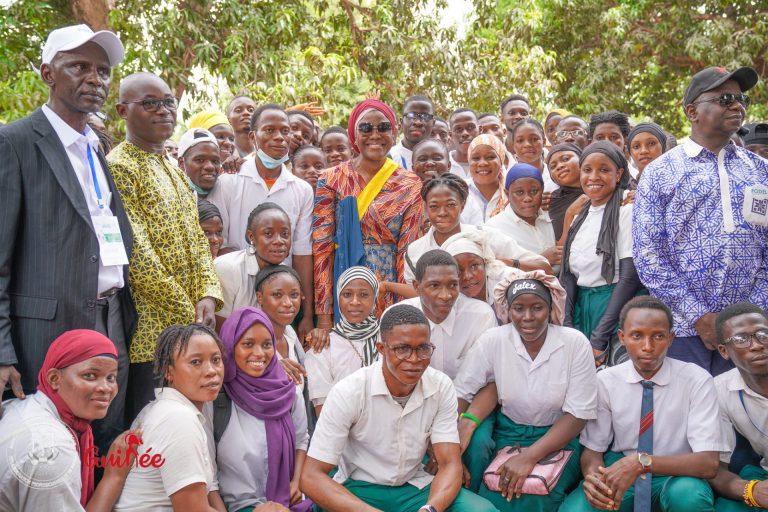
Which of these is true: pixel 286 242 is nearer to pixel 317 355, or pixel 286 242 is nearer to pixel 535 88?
pixel 317 355

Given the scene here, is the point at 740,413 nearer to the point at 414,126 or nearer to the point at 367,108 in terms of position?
the point at 367,108

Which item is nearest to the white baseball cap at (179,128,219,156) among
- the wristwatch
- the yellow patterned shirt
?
the yellow patterned shirt

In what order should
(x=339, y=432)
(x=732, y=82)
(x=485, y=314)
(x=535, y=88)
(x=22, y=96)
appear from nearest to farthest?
(x=339, y=432), (x=732, y=82), (x=485, y=314), (x=22, y=96), (x=535, y=88)

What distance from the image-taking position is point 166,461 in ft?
10.6

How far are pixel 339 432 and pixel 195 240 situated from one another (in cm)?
121

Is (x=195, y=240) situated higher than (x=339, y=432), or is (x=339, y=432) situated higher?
(x=195, y=240)

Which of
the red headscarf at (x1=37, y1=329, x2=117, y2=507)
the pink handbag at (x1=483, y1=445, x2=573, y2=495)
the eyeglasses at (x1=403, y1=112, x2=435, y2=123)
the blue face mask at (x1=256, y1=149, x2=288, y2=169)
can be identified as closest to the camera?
the red headscarf at (x1=37, y1=329, x2=117, y2=507)

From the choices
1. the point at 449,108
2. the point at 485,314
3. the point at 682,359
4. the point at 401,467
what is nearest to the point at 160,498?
the point at 401,467

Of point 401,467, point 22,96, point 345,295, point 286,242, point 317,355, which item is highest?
point 22,96

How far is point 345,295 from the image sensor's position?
4.54m

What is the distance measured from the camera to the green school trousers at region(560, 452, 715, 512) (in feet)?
12.1

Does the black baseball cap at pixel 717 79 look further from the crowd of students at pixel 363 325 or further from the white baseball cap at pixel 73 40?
the white baseball cap at pixel 73 40

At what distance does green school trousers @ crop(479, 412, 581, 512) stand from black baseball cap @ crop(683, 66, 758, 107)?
203cm

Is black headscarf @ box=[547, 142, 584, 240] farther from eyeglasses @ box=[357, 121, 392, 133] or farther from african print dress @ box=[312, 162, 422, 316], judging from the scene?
eyeglasses @ box=[357, 121, 392, 133]
